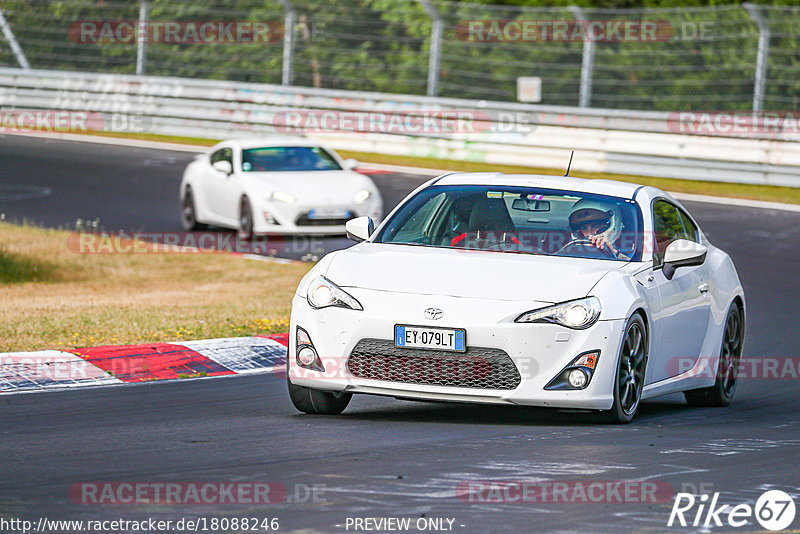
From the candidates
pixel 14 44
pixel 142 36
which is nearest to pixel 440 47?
pixel 142 36

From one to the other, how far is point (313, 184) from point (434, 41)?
8515mm

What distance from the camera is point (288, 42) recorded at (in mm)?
28422

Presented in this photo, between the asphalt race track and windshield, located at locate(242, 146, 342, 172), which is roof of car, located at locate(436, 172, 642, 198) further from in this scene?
windshield, located at locate(242, 146, 342, 172)

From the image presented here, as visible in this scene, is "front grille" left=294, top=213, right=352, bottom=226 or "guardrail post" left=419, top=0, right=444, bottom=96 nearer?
"front grille" left=294, top=213, right=352, bottom=226

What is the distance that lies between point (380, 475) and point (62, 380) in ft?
12.4

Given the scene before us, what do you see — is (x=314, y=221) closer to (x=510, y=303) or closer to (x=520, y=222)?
(x=520, y=222)

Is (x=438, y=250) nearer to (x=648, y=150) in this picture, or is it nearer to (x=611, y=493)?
(x=611, y=493)

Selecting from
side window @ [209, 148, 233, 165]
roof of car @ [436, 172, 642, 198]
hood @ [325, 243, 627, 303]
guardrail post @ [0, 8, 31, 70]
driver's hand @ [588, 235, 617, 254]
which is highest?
guardrail post @ [0, 8, 31, 70]

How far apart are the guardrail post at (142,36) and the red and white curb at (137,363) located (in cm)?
1907

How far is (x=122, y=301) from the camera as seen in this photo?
14.2 meters

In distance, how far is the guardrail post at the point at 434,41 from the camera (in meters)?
26.6

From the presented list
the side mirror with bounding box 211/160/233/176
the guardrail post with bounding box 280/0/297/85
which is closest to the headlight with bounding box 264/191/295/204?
the side mirror with bounding box 211/160/233/176

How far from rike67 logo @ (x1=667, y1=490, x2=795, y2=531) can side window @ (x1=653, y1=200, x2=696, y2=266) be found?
109 inches

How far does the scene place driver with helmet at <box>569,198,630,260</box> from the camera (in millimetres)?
8789
